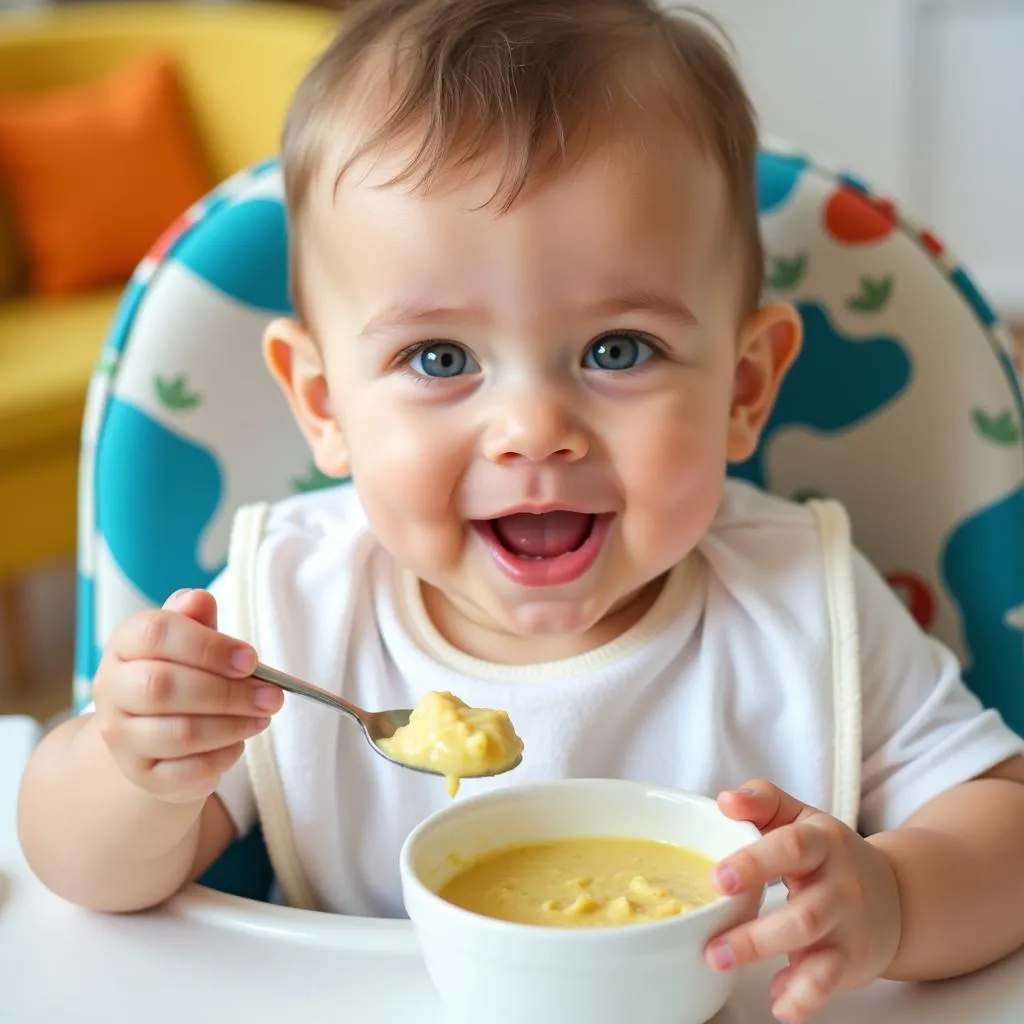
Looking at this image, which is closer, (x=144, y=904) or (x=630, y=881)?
(x=630, y=881)

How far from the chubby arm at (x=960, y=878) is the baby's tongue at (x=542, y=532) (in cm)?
24

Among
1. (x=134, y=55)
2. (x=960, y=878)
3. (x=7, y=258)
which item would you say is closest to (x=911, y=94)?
(x=134, y=55)

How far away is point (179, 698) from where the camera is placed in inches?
29.8

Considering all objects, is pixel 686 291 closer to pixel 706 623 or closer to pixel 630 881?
pixel 706 623

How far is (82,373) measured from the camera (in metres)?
2.58

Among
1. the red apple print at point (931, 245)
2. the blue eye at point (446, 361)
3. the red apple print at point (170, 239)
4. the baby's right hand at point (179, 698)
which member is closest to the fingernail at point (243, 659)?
the baby's right hand at point (179, 698)

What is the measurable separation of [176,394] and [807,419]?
0.47 m

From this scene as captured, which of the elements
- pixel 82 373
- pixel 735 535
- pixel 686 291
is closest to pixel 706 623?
pixel 735 535

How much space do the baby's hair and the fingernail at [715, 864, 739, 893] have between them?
1.30 feet

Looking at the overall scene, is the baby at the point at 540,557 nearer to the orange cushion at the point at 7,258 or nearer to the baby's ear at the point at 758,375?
the baby's ear at the point at 758,375

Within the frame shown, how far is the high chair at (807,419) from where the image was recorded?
1.09 m

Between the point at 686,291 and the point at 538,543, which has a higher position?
the point at 686,291

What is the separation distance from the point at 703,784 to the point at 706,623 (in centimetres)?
11

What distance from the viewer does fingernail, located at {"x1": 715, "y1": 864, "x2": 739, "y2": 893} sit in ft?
2.13
